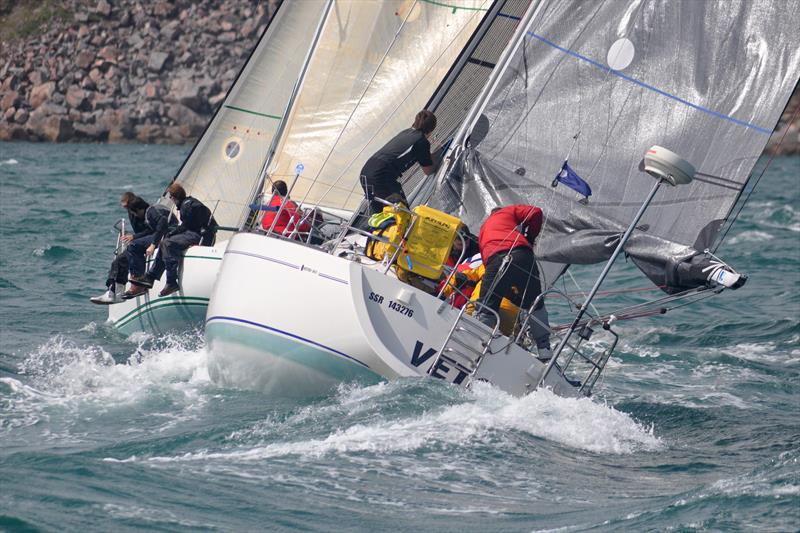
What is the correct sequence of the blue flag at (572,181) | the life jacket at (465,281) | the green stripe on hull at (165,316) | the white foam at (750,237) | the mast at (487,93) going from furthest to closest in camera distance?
the white foam at (750,237) < the green stripe on hull at (165,316) < the mast at (487,93) < the blue flag at (572,181) < the life jacket at (465,281)

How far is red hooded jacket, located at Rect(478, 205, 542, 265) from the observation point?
8.96m

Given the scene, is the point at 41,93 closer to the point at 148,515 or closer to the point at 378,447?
the point at 378,447

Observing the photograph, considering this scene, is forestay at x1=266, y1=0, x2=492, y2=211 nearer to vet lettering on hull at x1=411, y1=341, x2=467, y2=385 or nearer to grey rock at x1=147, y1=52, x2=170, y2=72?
vet lettering on hull at x1=411, y1=341, x2=467, y2=385

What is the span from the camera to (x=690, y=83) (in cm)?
985

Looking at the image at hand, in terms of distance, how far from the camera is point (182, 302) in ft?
37.9

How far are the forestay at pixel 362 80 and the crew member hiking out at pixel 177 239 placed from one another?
5.70 feet

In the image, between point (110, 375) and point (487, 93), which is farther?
point (487, 93)

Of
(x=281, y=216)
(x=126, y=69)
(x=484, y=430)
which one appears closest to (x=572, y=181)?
(x=484, y=430)

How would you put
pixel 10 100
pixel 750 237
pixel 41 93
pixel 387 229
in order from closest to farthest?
pixel 387 229, pixel 750 237, pixel 10 100, pixel 41 93

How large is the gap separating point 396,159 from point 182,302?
273 cm

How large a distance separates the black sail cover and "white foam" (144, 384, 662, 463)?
1344mm

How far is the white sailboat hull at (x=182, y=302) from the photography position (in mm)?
11375

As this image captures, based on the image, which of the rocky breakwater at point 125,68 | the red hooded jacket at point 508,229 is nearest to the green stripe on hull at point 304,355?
the red hooded jacket at point 508,229

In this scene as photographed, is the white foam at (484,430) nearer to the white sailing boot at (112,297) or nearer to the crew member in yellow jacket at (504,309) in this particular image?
the crew member in yellow jacket at (504,309)
